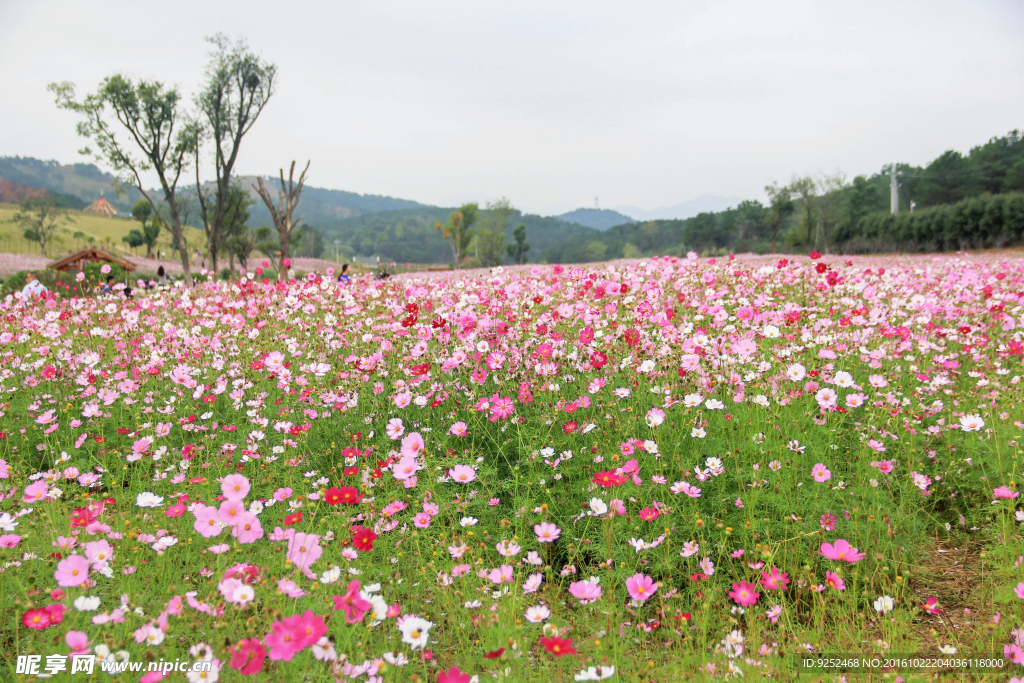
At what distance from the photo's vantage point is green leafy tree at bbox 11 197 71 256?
65188 millimetres

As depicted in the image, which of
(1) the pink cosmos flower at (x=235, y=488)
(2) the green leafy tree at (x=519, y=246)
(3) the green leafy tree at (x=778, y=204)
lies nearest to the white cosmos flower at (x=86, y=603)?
(1) the pink cosmos flower at (x=235, y=488)

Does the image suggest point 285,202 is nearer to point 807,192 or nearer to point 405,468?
point 405,468

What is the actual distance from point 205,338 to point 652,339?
14.7 feet

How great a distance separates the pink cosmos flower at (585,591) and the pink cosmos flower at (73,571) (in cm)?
175

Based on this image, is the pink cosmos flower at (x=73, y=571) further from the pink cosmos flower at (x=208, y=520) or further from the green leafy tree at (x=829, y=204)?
the green leafy tree at (x=829, y=204)

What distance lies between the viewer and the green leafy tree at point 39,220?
214ft

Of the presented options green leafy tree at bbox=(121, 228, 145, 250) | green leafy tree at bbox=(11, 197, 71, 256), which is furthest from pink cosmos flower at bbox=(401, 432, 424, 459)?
green leafy tree at bbox=(121, 228, 145, 250)

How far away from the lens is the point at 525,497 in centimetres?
308

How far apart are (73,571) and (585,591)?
187cm

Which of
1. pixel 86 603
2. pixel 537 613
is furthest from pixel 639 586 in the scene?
pixel 86 603

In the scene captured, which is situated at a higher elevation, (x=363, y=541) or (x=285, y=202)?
(x=285, y=202)

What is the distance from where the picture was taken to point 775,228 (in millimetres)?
54406

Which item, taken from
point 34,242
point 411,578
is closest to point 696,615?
point 411,578

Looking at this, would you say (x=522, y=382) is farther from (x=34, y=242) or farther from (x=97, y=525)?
(x=34, y=242)
